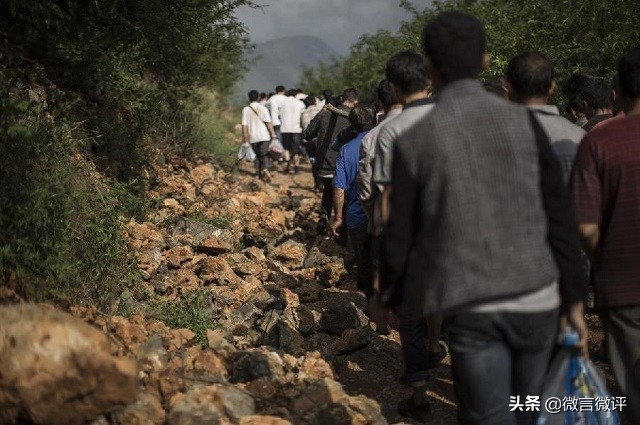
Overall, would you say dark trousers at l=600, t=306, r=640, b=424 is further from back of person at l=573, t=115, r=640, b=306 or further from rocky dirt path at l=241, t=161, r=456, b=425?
rocky dirt path at l=241, t=161, r=456, b=425

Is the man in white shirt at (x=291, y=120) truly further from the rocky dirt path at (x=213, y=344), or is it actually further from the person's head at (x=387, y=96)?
the person's head at (x=387, y=96)

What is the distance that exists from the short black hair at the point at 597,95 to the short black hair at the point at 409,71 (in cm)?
175

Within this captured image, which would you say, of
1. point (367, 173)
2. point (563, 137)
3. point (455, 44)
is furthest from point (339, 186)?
point (455, 44)

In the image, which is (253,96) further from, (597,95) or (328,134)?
(597,95)

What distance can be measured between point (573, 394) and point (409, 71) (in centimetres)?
199

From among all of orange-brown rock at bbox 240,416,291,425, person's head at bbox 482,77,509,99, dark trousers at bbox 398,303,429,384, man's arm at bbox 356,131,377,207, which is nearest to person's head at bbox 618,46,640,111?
person's head at bbox 482,77,509,99

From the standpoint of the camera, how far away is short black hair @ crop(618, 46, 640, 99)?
3.07m

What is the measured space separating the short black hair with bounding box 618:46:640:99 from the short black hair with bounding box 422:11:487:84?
3.07 feet

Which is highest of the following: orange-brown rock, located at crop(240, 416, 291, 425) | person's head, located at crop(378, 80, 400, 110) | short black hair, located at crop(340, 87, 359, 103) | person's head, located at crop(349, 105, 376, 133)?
short black hair, located at crop(340, 87, 359, 103)

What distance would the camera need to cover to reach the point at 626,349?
121 inches

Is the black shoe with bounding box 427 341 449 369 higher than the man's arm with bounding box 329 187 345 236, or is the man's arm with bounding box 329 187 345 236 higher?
the man's arm with bounding box 329 187 345 236

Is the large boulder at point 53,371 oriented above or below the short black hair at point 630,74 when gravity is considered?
below

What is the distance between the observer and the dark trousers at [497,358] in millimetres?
2469

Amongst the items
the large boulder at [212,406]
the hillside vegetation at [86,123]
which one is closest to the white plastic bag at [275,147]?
the hillside vegetation at [86,123]
